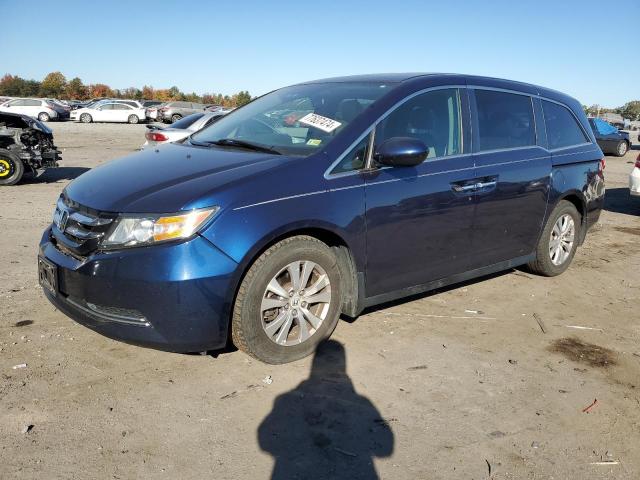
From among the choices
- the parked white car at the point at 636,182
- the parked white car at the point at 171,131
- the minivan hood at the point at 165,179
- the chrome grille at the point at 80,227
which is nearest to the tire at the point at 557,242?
the minivan hood at the point at 165,179

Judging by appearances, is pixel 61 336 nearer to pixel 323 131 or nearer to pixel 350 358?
pixel 350 358

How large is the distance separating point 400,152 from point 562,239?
8.74 ft

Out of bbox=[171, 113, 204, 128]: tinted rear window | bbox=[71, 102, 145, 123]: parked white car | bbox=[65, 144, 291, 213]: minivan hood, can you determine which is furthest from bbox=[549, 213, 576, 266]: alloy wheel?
bbox=[71, 102, 145, 123]: parked white car

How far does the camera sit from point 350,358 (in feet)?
11.9

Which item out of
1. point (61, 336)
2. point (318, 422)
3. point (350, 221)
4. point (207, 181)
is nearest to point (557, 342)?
point (350, 221)

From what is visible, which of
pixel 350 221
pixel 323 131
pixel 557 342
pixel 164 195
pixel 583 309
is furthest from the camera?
pixel 583 309

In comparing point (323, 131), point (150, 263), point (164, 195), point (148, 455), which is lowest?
point (148, 455)

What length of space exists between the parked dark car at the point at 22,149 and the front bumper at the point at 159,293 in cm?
860

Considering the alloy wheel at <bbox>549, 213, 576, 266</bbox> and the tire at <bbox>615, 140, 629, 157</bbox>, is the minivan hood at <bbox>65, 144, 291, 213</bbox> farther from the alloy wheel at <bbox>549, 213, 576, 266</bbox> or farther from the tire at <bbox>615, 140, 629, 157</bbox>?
the tire at <bbox>615, 140, 629, 157</bbox>

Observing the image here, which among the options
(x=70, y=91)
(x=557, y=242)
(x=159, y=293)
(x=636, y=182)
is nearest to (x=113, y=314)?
(x=159, y=293)

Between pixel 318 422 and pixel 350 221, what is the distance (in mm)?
1252

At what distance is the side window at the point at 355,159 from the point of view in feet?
11.7

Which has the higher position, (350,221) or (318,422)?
(350,221)

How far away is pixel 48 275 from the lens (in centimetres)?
340
